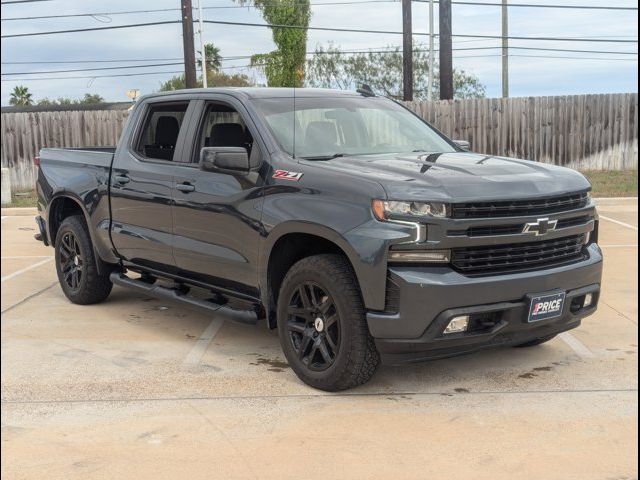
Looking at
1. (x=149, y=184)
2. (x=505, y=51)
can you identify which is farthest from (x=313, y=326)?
(x=505, y=51)

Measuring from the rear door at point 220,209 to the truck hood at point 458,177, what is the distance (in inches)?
25.0

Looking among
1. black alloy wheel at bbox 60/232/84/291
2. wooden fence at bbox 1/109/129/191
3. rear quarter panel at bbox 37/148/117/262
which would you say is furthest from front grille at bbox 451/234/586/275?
wooden fence at bbox 1/109/129/191

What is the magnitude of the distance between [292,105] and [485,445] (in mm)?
2892

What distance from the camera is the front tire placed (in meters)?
4.60

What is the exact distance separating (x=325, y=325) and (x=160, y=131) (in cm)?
276

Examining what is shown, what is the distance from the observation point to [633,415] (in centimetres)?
451

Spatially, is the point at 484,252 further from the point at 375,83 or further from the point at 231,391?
the point at 375,83

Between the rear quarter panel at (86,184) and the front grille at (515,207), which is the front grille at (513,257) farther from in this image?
the rear quarter panel at (86,184)

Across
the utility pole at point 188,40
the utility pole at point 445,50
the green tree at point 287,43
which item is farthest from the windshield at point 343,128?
the green tree at point 287,43

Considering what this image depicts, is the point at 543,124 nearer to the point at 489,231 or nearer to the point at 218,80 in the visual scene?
the point at 489,231

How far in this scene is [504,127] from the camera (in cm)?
1981

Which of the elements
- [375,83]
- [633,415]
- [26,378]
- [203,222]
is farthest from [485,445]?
[375,83]

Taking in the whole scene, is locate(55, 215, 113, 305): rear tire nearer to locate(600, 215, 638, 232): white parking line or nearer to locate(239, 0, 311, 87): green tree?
locate(600, 215, 638, 232): white parking line

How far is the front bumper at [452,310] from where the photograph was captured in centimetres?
435
